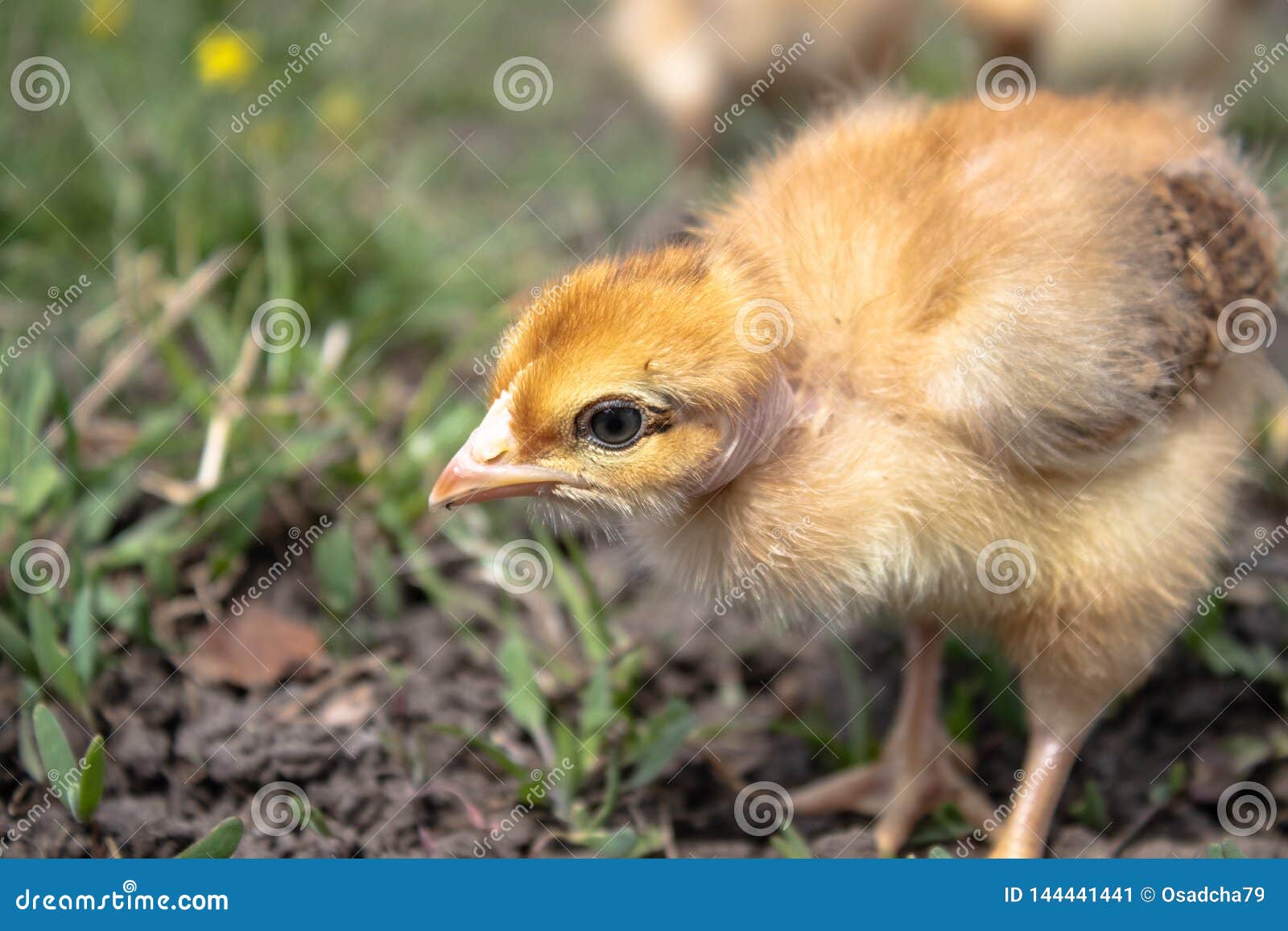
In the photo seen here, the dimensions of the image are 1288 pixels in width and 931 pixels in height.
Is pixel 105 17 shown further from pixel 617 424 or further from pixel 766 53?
pixel 617 424

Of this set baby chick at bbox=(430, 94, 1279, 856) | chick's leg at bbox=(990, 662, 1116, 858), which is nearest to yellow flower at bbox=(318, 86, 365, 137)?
baby chick at bbox=(430, 94, 1279, 856)

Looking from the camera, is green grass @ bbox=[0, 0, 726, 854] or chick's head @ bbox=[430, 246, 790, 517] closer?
chick's head @ bbox=[430, 246, 790, 517]

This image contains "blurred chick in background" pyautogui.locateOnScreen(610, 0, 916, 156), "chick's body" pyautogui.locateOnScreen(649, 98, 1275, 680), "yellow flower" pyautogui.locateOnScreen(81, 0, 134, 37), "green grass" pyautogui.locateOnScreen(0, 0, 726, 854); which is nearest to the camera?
"chick's body" pyautogui.locateOnScreen(649, 98, 1275, 680)

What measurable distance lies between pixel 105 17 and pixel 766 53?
277 centimetres

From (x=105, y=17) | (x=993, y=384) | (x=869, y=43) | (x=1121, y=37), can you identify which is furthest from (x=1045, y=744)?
(x=105, y=17)

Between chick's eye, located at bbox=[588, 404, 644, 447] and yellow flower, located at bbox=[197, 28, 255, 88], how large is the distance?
2652 millimetres

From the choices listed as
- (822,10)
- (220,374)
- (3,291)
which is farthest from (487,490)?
(822,10)

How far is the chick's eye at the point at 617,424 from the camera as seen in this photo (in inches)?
80.4

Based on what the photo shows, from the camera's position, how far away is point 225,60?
13.0 feet

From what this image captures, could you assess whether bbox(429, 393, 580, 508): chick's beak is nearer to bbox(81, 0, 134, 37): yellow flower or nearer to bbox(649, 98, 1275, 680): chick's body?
bbox(649, 98, 1275, 680): chick's body

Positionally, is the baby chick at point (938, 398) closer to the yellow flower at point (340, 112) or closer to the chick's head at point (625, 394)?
the chick's head at point (625, 394)

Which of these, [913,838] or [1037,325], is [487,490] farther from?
[913,838]

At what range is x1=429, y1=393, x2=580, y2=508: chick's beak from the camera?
6.84ft

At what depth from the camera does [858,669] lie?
321cm
